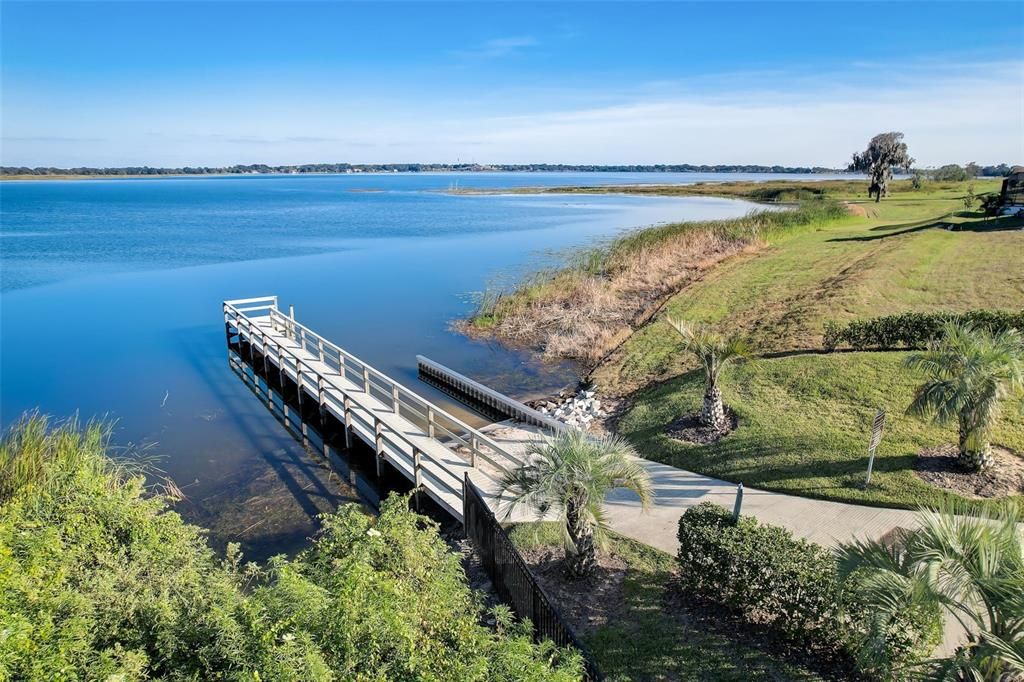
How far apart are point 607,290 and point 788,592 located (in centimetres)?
2036

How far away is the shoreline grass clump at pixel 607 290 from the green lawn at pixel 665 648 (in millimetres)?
12266

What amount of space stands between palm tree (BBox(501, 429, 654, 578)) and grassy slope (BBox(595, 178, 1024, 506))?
12.6 ft

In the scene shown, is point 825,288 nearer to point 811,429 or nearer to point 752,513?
point 811,429

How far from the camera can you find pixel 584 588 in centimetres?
777

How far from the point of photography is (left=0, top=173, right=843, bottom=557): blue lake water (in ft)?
44.1

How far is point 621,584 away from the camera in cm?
781

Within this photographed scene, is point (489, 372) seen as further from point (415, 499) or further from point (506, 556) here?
point (506, 556)

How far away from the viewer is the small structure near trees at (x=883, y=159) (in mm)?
61875

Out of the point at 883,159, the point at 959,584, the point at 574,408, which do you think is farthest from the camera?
the point at 883,159

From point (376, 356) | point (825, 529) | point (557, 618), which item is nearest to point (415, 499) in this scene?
point (557, 618)

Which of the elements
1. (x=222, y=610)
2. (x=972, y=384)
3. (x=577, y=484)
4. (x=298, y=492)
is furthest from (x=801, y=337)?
(x=222, y=610)

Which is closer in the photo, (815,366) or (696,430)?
(696,430)

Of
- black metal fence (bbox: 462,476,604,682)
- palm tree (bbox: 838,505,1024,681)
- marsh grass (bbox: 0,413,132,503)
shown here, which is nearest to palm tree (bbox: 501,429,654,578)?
black metal fence (bbox: 462,476,604,682)

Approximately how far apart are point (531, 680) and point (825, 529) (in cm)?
638
